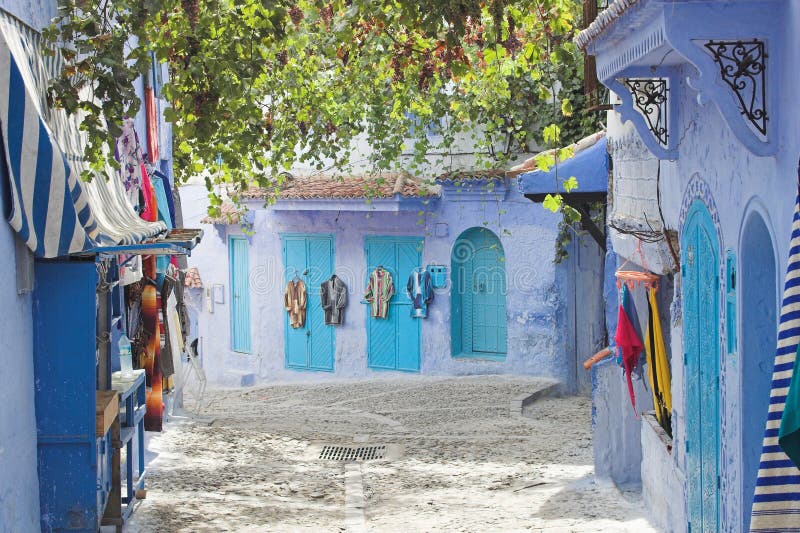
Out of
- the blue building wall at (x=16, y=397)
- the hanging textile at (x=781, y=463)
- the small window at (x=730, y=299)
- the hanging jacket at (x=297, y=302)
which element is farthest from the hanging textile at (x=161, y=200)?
the hanging textile at (x=781, y=463)

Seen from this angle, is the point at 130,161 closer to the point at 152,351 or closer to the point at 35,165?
the point at 152,351

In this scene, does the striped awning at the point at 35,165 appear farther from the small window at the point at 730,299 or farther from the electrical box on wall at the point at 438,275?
the electrical box on wall at the point at 438,275

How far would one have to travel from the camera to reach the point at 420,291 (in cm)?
1800

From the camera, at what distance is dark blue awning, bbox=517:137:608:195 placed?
406 inches

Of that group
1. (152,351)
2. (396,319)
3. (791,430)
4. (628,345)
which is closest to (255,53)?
(152,351)

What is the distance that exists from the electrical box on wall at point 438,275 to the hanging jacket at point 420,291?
2.2 inches

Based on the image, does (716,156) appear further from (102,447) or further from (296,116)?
(296,116)

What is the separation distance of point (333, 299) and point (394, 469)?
7931 millimetres

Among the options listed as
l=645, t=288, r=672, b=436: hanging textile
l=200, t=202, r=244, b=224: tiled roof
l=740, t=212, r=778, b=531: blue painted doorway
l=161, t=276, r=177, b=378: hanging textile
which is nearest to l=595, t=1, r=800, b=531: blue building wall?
l=740, t=212, r=778, b=531: blue painted doorway

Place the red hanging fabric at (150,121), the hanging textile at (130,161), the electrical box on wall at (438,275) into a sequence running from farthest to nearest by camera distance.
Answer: the electrical box on wall at (438,275) → the red hanging fabric at (150,121) → the hanging textile at (130,161)

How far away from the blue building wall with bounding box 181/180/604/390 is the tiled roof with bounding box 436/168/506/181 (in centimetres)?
40

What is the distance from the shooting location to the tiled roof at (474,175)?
1709 centimetres

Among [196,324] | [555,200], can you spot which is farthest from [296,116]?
[196,324]

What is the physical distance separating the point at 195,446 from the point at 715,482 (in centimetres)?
747
